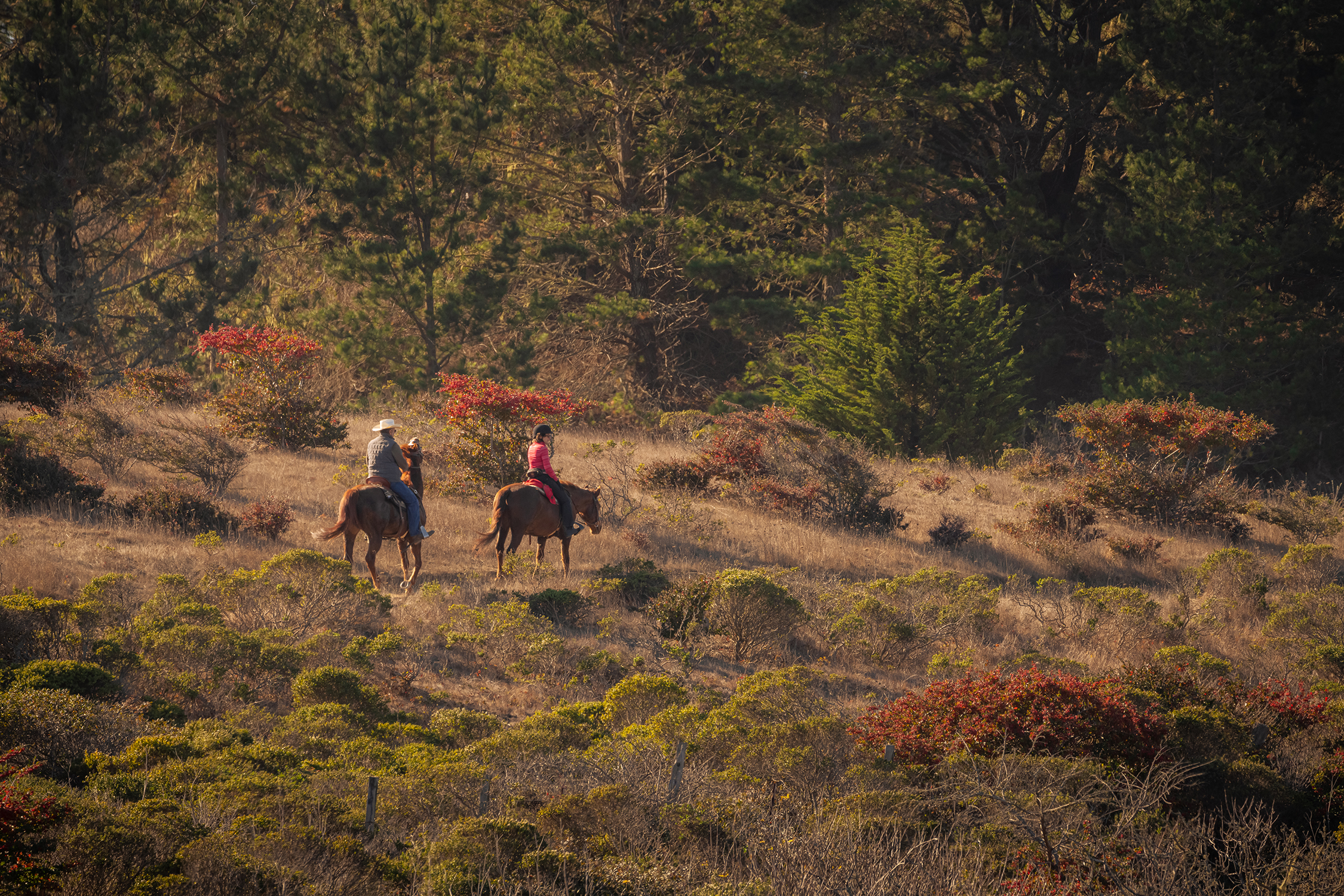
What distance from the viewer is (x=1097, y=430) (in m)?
19.5

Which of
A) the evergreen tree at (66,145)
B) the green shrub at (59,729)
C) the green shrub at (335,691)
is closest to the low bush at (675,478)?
the green shrub at (335,691)

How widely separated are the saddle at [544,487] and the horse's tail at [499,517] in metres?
0.40

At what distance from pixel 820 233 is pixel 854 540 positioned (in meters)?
18.2

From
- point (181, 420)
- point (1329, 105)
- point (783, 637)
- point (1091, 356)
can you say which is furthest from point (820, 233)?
point (783, 637)

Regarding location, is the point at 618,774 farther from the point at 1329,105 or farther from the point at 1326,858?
the point at 1329,105

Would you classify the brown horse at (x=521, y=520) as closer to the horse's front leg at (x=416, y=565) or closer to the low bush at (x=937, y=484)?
the horse's front leg at (x=416, y=565)

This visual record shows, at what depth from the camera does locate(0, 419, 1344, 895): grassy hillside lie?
4980 millimetres

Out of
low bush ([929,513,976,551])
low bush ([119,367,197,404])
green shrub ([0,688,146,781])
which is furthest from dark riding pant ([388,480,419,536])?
low bush ([119,367,197,404])

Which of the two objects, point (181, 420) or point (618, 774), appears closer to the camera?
point (618, 774)

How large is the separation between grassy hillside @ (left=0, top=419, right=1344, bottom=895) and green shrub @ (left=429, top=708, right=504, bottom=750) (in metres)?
0.02

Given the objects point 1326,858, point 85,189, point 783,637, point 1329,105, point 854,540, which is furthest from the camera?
point 1329,105

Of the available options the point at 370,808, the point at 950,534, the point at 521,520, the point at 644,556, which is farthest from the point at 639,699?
the point at 950,534

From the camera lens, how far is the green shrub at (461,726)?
708 centimetres

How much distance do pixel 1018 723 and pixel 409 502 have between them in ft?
23.6
